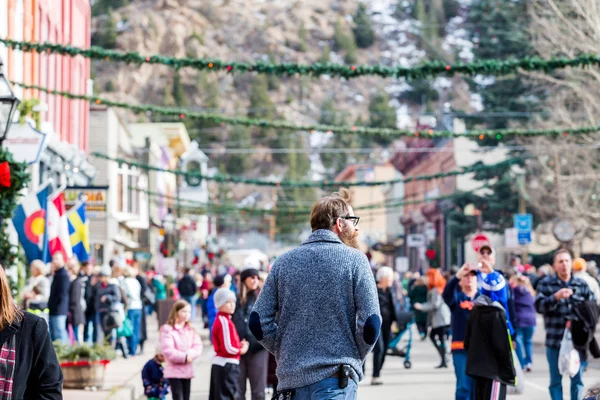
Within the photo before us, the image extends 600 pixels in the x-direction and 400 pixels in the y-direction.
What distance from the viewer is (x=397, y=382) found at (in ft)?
57.3

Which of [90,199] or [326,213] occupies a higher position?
[90,199]

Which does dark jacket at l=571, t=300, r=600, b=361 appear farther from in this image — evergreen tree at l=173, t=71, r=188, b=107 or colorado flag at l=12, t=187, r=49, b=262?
evergreen tree at l=173, t=71, r=188, b=107

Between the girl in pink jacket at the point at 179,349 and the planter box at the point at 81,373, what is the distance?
327cm

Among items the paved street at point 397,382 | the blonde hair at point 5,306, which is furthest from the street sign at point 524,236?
the blonde hair at point 5,306

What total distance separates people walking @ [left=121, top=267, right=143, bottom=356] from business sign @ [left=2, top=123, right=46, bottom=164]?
4992 millimetres

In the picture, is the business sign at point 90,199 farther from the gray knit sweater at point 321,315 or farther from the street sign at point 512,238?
the gray knit sweater at point 321,315

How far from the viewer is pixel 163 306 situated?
26.4 meters

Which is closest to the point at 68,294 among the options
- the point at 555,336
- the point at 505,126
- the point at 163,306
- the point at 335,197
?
the point at 163,306

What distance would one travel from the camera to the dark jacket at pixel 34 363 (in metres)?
4.89

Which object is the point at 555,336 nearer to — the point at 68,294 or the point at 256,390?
the point at 256,390

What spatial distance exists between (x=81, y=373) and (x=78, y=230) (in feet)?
25.4

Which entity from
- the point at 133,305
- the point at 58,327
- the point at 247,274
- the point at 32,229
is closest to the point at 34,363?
the point at 247,274

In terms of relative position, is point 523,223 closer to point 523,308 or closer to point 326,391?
point 523,308

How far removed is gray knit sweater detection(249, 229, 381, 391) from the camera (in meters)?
6.25
